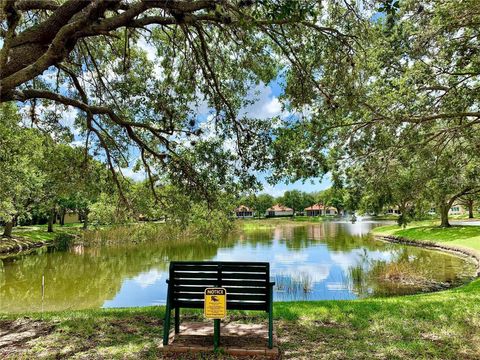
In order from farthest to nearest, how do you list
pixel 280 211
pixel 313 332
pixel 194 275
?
1. pixel 280 211
2. pixel 313 332
3. pixel 194 275

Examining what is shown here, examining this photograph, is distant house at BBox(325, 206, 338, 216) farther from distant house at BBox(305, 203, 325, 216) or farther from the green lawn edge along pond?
the green lawn edge along pond

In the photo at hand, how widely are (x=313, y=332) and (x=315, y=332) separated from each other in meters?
0.03

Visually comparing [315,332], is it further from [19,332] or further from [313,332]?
[19,332]

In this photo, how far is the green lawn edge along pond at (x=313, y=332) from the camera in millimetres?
4051

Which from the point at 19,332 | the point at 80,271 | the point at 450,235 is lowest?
the point at 80,271

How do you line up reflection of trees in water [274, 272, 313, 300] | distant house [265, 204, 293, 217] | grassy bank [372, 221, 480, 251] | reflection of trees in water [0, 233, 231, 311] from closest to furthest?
reflection of trees in water [274, 272, 313, 300]
reflection of trees in water [0, 233, 231, 311]
grassy bank [372, 221, 480, 251]
distant house [265, 204, 293, 217]

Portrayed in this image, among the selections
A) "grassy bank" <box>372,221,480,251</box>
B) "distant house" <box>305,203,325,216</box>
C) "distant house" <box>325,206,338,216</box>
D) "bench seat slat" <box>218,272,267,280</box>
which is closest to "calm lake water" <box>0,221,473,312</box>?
"grassy bank" <box>372,221,480,251</box>

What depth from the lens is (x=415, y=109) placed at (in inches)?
355

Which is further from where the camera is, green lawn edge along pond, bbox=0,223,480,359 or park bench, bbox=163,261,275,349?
park bench, bbox=163,261,275,349

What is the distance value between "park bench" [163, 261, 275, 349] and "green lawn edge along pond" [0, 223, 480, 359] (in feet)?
1.81

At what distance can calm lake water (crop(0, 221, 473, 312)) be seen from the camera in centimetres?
1170

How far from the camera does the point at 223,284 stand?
4262mm

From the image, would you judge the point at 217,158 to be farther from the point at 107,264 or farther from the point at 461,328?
the point at 107,264

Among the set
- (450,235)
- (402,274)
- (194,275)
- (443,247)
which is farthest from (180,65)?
(450,235)
